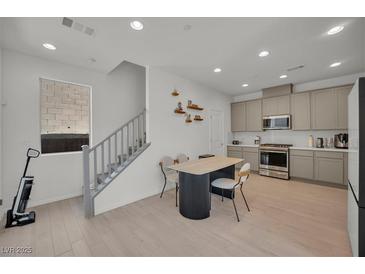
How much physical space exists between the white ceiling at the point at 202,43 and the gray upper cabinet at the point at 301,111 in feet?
2.51

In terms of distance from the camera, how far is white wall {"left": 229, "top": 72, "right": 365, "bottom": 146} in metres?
3.87

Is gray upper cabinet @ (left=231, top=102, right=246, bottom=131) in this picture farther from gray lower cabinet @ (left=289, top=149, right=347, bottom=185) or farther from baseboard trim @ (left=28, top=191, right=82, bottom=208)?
baseboard trim @ (left=28, top=191, right=82, bottom=208)

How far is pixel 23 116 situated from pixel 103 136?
4.36 ft

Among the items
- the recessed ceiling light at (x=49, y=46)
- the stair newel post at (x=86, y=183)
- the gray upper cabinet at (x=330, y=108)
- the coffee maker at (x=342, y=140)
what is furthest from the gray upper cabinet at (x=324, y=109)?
the recessed ceiling light at (x=49, y=46)

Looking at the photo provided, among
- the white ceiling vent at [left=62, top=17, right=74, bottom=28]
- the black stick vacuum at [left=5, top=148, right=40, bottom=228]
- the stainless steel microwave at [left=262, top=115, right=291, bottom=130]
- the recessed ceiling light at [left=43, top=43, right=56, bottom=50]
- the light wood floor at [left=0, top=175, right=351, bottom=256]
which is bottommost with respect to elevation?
the light wood floor at [left=0, top=175, right=351, bottom=256]

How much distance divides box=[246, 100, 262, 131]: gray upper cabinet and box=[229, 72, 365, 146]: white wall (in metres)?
0.38

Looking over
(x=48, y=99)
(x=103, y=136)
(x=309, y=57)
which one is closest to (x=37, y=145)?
(x=48, y=99)

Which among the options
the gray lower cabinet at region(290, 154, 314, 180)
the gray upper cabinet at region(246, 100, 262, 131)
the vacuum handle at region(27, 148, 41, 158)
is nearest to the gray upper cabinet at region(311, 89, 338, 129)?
the gray lower cabinet at region(290, 154, 314, 180)

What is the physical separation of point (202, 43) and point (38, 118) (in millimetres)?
3157

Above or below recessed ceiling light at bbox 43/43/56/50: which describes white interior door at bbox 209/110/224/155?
below

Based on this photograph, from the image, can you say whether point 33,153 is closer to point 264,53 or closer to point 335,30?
point 264,53

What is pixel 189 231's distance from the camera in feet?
6.69

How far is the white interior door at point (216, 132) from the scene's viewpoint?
15.9 ft

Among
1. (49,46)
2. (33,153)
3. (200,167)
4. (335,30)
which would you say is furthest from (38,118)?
(335,30)
